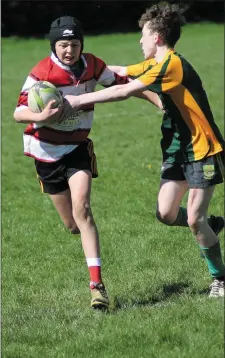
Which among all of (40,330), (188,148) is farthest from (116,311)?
(188,148)

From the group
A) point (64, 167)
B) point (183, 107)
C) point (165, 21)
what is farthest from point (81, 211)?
point (165, 21)

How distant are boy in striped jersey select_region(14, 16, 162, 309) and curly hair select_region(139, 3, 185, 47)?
2.07ft

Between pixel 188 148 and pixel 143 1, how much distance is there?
Result: 129 ft

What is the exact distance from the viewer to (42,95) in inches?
249

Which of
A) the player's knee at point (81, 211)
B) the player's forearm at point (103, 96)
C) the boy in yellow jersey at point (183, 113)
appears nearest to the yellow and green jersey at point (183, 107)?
the boy in yellow jersey at point (183, 113)

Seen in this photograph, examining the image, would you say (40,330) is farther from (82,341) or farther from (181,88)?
(181,88)

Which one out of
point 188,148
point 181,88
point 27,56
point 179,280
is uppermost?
point 181,88

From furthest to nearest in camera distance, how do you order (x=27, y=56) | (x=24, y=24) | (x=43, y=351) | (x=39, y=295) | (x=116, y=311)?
(x=24, y=24) < (x=27, y=56) < (x=39, y=295) < (x=116, y=311) < (x=43, y=351)

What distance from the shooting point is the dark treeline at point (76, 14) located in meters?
43.0

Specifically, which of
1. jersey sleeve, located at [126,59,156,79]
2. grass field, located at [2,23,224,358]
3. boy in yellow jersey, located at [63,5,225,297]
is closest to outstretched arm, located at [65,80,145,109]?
boy in yellow jersey, located at [63,5,225,297]

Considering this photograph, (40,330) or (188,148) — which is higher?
(188,148)

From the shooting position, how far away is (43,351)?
5.44 meters

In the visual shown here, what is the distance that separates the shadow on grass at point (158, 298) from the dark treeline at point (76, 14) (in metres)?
36.7

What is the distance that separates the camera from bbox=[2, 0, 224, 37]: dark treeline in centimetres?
4297
